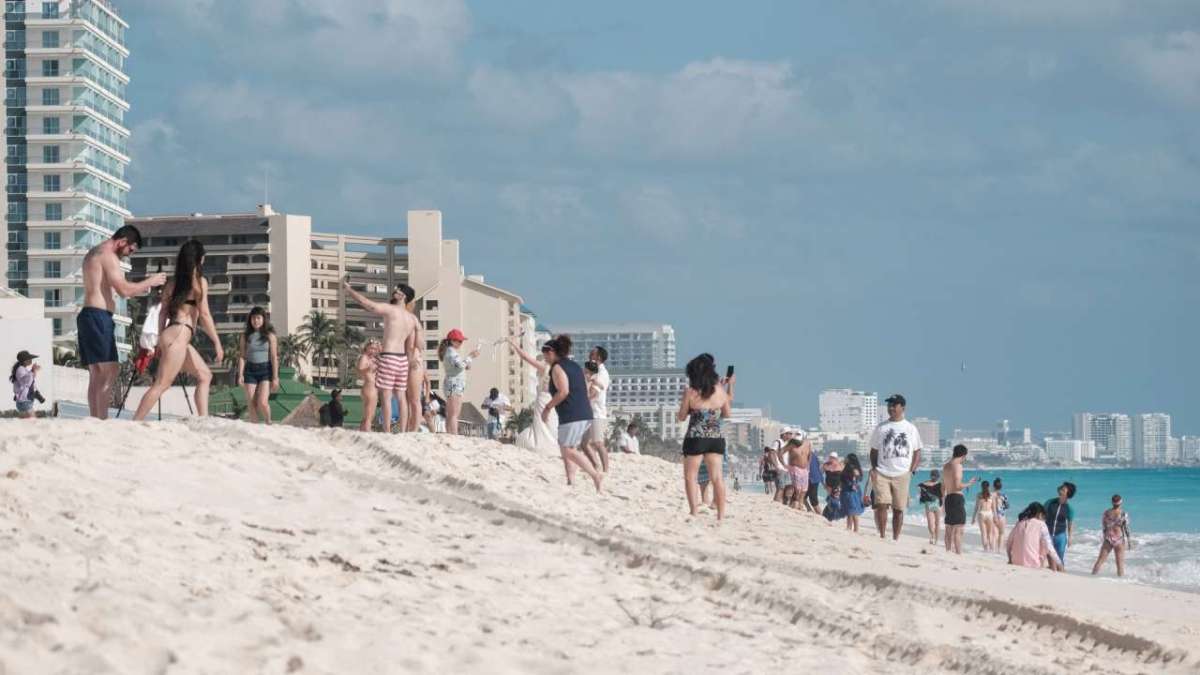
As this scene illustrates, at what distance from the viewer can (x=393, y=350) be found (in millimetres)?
17344

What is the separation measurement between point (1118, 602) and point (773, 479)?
16713 mm

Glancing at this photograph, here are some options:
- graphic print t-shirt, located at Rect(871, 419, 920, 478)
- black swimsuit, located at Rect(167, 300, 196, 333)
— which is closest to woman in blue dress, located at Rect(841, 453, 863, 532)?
graphic print t-shirt, located at Rect(871, 419, 920, 478)

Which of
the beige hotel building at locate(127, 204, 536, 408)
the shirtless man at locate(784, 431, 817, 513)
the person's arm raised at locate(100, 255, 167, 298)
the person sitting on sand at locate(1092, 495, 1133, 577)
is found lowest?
the person sitting on sand at locate(1092, 495, 1133, 577)

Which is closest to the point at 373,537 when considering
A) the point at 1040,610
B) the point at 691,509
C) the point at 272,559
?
the point at 272,559

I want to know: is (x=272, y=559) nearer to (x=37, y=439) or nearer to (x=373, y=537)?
(x=373, y=537)

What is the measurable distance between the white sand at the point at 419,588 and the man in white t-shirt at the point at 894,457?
118 inches

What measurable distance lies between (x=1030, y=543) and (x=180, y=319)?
369 inches

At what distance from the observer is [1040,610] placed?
1080cm

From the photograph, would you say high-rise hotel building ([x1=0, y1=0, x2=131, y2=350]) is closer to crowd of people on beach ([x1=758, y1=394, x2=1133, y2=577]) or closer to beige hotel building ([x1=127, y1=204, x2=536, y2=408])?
beige hotel building ([x1=127, y1=204, x2=536, y2=408])

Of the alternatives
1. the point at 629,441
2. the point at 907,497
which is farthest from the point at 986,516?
the point at 907,497

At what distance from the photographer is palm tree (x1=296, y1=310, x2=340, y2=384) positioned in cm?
12575

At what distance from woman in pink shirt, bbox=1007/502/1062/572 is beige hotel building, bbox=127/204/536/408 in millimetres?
105597

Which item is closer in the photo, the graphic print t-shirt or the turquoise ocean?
the graphic print t-shirt

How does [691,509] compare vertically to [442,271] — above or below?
below
